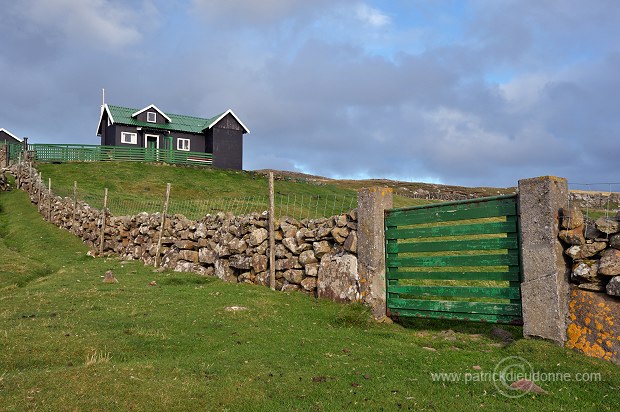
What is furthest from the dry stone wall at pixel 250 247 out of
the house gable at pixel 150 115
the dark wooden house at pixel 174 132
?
the house gable at pixel 150 115

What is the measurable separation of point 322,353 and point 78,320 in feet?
15.5

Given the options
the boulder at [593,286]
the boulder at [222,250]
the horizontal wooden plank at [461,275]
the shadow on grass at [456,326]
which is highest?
the boulder at [222,250]

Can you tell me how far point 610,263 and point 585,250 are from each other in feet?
1.44

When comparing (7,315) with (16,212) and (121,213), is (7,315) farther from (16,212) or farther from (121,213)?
(16,212)

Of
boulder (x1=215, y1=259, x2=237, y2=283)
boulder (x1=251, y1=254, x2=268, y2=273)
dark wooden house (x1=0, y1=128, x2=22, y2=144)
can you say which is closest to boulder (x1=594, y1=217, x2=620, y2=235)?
boulder (x1=251, y1=254, x2=268, y2=273)

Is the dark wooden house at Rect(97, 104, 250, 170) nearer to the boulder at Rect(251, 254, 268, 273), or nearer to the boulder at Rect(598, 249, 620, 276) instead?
the boulder at Rect(251, 254, 268, 273)

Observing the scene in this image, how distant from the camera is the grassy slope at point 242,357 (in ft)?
17.0

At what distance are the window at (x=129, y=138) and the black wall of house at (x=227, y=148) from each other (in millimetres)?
8500

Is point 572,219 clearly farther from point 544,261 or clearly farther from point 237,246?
point 237,246

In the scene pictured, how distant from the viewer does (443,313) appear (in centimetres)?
879

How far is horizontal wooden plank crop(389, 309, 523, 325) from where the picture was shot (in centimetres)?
791

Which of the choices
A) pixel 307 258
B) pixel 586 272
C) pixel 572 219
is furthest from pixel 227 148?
pixel 586 272

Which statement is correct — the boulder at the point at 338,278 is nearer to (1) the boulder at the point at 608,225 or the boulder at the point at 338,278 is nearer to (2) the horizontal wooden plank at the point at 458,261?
(2) the horizontal wooden plank at the point at 458,261

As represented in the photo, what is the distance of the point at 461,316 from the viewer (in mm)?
8508
